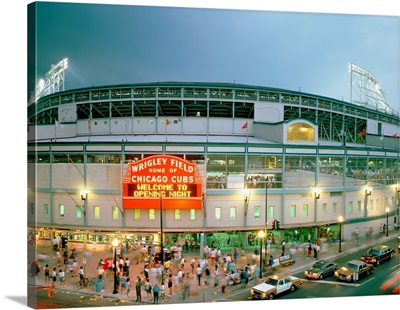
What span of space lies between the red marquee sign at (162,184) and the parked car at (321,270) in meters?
8.90

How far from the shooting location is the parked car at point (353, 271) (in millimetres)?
25469

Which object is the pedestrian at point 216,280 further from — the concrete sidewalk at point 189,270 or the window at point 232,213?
the window at point 232,213

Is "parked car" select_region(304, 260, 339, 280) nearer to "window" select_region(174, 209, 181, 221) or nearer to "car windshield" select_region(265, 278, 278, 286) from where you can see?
"car windshield" select_region(265, 278, 278, 286)

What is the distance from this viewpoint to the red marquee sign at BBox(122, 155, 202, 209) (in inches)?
1070

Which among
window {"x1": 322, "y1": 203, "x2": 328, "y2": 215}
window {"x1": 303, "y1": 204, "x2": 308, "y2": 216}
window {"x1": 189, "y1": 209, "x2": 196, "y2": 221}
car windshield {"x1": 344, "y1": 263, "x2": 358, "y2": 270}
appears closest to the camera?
car windshield {"x1": 344, "y1": 263, "x2": 358, "y2": 270}

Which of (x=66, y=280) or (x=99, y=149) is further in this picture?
(x=99, y=149)

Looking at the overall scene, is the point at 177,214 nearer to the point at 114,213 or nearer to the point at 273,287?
the point at 114,213

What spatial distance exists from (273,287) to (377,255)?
427 inches

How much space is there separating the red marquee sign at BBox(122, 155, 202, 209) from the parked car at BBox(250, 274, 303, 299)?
7399 millimetres

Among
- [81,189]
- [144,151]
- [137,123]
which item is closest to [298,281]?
[144,151]

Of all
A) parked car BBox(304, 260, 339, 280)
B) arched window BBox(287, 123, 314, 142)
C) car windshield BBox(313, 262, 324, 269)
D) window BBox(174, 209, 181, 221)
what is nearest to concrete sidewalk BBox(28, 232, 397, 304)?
car windshield BBox(313, 262, 324, 269)

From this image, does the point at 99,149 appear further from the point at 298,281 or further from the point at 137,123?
the point at 298,281

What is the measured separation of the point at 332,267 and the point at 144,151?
1592 centimetres

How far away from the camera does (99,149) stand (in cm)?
2928
